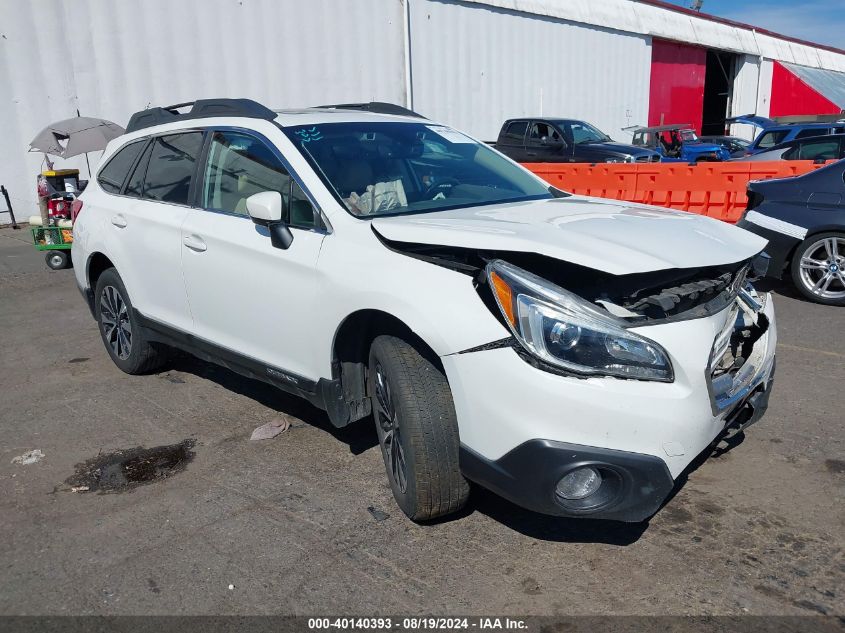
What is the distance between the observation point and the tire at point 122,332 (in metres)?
5.00


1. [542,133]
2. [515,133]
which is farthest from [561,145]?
[515,133]

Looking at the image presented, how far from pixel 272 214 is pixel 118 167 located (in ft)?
8.08

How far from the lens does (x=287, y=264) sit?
3471 mm

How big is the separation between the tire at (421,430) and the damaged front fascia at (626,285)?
44 cm

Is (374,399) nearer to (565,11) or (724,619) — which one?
(724,619)

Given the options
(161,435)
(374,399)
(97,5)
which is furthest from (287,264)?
(97,5)

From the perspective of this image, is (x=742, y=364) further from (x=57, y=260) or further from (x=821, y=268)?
(x=57, y=260)

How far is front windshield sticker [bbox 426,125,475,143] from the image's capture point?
4348 mm

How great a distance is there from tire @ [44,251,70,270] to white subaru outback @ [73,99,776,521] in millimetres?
6331

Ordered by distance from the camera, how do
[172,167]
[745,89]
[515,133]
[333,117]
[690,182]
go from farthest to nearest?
[745,89]
[515,133]
[690,182]
[172,167]
[333,117]

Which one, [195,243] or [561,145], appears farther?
[561,145]

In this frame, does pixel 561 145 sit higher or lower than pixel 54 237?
higher

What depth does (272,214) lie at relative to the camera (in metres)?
3.33

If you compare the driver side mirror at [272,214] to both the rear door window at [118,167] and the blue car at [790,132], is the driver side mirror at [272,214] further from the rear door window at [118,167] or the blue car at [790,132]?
the blue car at [790,132]
